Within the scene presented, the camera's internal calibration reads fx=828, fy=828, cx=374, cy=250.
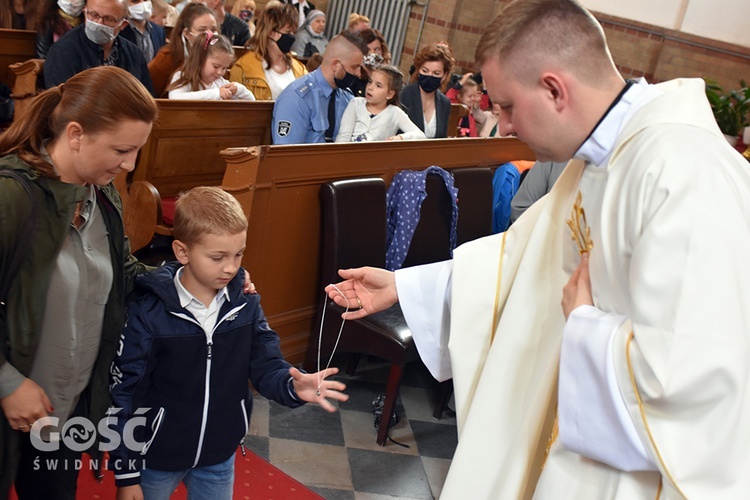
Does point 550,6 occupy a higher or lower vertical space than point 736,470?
higher

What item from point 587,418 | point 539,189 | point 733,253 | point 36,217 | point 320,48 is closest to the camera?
point 733,253

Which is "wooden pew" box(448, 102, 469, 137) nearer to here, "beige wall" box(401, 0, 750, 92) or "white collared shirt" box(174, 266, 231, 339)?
"beige wall" box(401, 0, 750, 92)

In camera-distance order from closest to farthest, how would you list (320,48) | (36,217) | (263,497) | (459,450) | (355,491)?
(36,217) < (459,450) < (263,497) < (355,491) < (320,48)

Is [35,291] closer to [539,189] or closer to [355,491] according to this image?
[355,491]

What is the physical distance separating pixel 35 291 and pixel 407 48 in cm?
1070

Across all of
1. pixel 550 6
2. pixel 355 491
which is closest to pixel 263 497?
pixel 355 491

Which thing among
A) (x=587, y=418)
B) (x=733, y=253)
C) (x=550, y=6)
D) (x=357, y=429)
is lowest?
(x=357, y=429)

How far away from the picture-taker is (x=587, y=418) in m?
1.69

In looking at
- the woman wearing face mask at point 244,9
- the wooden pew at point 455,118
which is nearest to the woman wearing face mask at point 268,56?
the wooden pew at point 455,118

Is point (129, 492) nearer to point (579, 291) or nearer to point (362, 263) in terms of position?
point (579, 291)

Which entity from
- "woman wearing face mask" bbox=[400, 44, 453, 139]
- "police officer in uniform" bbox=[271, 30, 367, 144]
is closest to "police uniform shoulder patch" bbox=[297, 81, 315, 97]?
"police officer in uniform" bbox=[271, 30, 367, 144]

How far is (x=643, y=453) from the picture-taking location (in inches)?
64.0

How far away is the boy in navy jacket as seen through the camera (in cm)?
225

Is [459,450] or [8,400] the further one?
[459,450]
